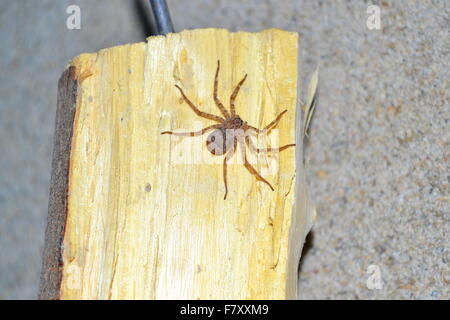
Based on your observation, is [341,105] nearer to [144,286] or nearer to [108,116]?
[108,116]

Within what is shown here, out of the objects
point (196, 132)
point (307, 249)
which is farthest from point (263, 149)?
point (307, 249)

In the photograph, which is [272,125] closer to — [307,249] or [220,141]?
[220,141]

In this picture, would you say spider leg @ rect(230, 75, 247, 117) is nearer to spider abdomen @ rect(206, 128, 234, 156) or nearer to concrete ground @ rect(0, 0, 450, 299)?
spider abdomen @ rect(206, 128, 234, 156)

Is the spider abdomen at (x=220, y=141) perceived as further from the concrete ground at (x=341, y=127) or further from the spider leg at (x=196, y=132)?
the concrete ground at (x=341, y=127)

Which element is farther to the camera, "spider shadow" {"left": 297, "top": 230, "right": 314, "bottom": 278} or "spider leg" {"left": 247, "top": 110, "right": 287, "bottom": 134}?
"spider shadow" {"left": 297, "top": 230, "right": 314, "bottom": 278}

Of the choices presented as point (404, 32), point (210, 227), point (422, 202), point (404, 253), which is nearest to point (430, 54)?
point (404, 32)

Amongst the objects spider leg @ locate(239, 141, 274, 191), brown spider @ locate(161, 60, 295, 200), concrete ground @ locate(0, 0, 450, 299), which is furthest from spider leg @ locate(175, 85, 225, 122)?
concrete ground @ locate(0, 0, 450, 299)

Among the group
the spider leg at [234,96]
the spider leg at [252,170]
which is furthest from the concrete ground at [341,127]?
the spider leg at [252,170]
